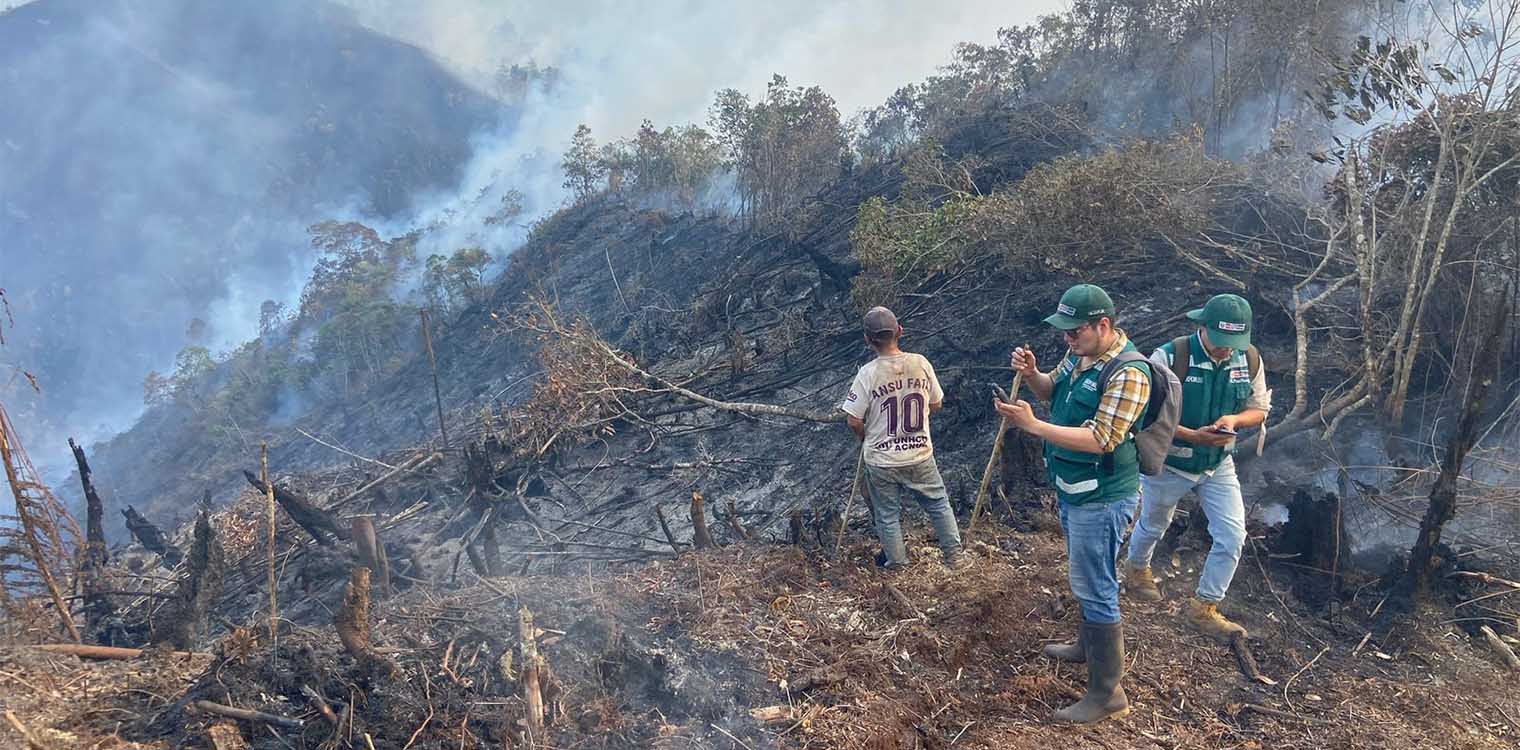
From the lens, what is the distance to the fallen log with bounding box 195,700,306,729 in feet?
10.5

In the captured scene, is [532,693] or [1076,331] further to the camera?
[532,693]

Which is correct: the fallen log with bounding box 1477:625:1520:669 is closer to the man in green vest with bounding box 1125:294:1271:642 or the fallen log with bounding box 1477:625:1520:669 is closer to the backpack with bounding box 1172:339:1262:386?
the man in green vest with bounding box 1125:294:1271:642

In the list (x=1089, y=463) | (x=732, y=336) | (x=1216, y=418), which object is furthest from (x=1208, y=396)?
(x=732, y=336)

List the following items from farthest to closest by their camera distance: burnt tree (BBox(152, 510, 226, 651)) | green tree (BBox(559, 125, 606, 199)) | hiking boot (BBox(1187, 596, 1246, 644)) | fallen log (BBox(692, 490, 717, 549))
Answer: green tree (BBox(559, 125, 606, 199)) → fallen log (BBox(692, 490, 717, 549)) → burnt tree (BBox(152, 510, 226, 651)) → hiking boot (BBox(1187, 596, 1246, 644))

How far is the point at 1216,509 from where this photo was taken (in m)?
3.55

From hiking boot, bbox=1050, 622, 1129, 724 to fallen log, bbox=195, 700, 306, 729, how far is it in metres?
3.37

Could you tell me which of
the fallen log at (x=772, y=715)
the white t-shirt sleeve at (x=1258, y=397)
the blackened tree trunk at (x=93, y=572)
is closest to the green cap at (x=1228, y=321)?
the white t-shirt sleeve at (x=1258, y=397)

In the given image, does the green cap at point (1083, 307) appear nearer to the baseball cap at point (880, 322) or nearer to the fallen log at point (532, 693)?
the baseball cap at point (880, 322)

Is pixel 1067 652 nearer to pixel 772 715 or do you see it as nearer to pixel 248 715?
pixel 772 715

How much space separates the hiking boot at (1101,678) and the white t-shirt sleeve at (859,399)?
168cm

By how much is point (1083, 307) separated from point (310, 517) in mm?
7077

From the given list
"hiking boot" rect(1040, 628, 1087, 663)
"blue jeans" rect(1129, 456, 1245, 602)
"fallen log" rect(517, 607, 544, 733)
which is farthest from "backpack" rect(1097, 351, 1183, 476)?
"fallen log" rect(517, 607, 544, 733)

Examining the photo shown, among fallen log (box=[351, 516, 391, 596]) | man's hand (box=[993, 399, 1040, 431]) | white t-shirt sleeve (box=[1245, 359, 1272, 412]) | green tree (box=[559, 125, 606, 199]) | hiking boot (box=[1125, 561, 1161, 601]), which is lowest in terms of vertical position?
hiking boot (box=[1125, 561, 1161, 601])

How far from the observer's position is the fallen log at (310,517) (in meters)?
6.77
